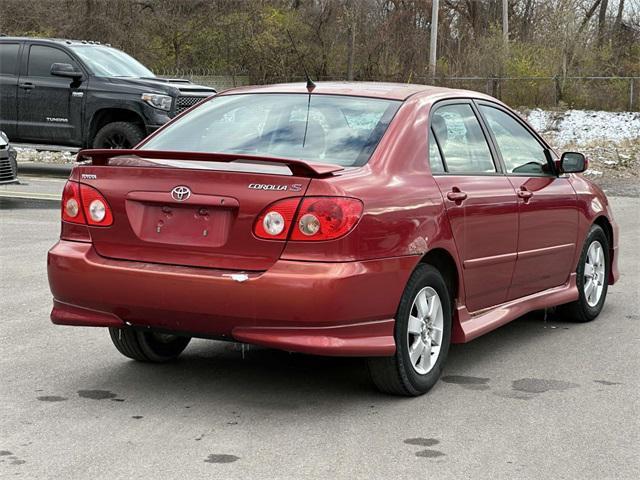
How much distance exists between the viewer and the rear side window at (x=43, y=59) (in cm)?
1785

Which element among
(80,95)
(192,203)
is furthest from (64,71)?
(192,203)

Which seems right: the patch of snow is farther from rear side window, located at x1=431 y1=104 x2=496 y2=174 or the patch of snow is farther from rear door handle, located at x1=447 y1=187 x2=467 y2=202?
rear door handle, located at x1=447 y1=187 x2=467 y2=202

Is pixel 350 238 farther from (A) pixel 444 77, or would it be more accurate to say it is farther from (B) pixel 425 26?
(B) pixel 425 26

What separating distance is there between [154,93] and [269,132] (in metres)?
11.4

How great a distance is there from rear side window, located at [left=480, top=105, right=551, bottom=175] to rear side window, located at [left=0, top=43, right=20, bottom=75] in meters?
12.7

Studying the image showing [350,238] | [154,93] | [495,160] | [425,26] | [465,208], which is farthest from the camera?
[425,26]

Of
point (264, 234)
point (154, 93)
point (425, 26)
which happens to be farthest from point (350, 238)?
point (425, 26)

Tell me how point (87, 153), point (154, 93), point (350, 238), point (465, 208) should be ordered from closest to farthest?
point (350, 238) → point (87, 153) → point (465, 208) → point (154, 93)

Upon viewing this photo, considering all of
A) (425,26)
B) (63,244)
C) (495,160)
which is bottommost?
(63,244)

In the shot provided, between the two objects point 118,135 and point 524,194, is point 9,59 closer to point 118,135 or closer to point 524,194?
point 118,135

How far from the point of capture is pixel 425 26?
4750 centimetres

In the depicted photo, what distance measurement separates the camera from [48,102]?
17.8 m

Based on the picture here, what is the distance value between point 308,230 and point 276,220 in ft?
0.51

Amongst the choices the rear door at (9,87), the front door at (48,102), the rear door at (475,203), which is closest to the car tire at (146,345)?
the rear door at (475,203)
